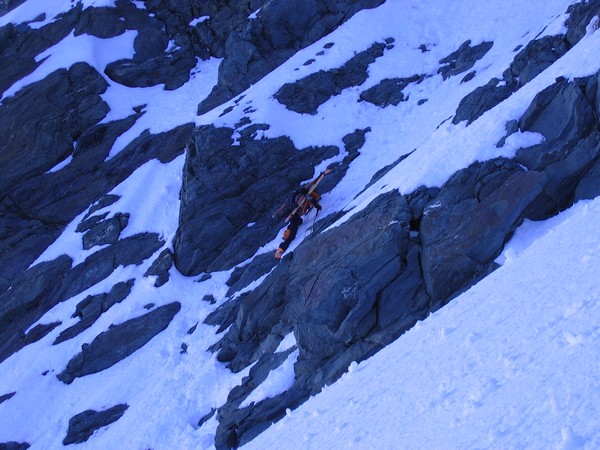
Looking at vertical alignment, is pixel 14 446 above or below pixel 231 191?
below

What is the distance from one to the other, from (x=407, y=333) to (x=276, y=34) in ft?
85.0

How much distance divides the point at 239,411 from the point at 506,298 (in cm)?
815

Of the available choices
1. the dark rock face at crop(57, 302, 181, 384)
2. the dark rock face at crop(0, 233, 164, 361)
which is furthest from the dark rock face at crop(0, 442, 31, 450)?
the dark rock face at crop(0, 233, 164, 361)

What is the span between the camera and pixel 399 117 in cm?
2542

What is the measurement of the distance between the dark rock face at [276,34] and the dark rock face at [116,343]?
14.8 meters

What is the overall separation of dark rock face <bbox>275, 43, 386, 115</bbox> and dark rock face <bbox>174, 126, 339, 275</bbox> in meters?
2.75

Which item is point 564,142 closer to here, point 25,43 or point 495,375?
point 495,375

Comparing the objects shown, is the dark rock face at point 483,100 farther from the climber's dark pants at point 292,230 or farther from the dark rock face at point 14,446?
the dark rock face at point 14,446

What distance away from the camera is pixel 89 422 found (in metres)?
18.5

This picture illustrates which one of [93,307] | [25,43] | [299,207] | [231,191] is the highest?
[25,43]

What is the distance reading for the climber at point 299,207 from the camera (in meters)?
20.8

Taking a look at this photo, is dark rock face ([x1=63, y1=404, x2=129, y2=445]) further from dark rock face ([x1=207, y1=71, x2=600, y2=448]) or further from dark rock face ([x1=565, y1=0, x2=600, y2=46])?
dark rock face ([x1=565, y1=0, x2=600, y2=46])

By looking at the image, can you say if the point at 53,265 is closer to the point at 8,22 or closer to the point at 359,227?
the point at 359,227

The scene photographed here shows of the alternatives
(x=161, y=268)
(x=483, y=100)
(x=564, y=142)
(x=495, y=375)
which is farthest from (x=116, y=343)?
(x=495, y=375)
